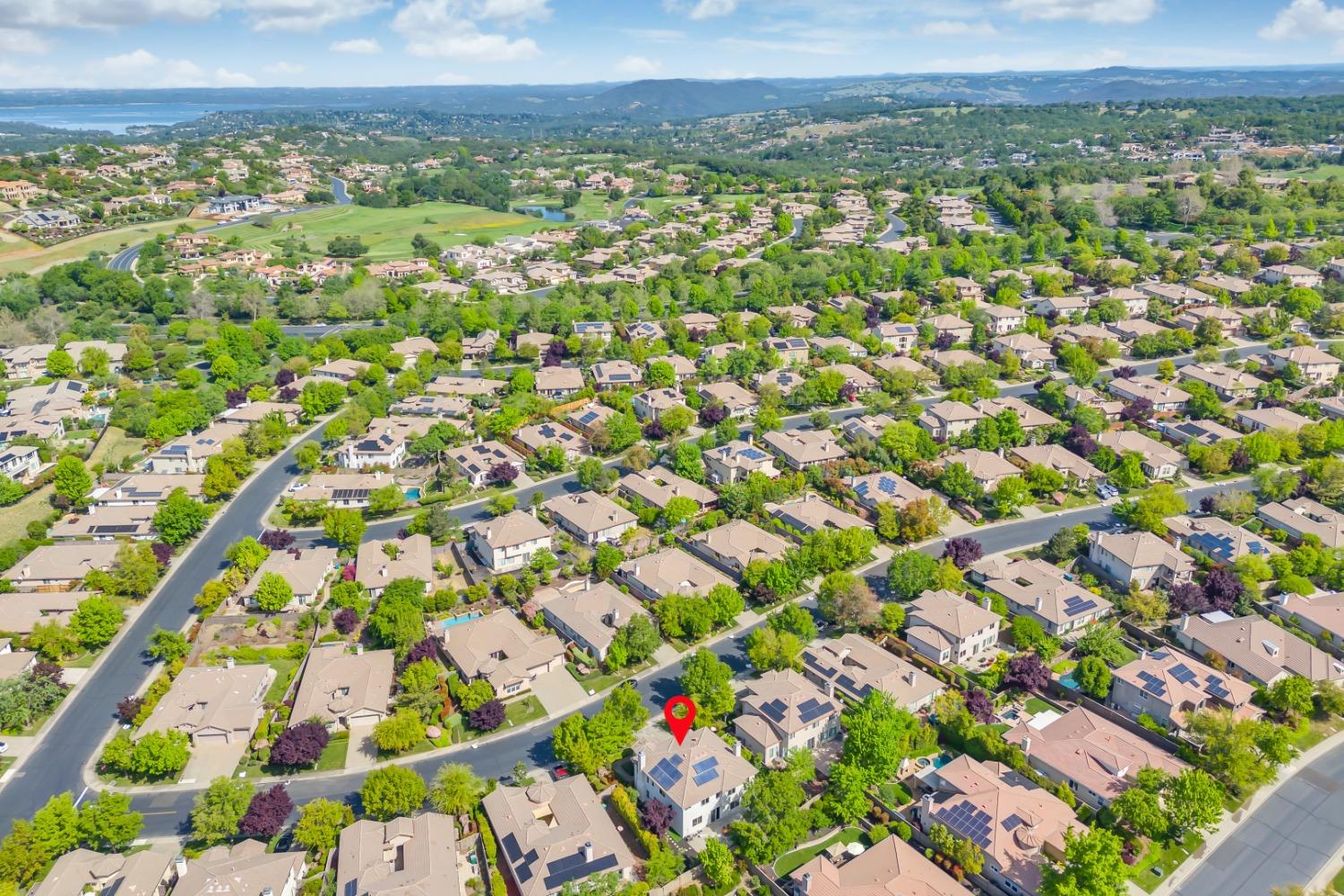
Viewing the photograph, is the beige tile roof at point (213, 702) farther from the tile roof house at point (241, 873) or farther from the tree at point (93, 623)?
the tile roof house at point (241, 873)

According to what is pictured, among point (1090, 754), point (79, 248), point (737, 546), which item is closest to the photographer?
point (1090, 754)

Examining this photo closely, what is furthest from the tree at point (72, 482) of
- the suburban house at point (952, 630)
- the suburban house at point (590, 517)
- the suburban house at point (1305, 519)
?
the suburban house at point (1305, 519)

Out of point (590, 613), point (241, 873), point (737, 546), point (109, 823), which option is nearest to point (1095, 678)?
point (737, 546)

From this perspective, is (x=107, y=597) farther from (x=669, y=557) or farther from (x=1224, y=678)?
(x=1224, y=678)

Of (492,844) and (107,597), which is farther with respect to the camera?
(107,597)

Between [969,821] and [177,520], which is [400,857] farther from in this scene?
[177,520]

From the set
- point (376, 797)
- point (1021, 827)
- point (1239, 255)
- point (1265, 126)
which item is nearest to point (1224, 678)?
point (1021, 827)
